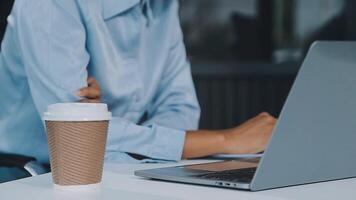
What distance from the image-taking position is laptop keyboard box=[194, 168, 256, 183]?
114cm

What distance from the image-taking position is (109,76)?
1.72 metres

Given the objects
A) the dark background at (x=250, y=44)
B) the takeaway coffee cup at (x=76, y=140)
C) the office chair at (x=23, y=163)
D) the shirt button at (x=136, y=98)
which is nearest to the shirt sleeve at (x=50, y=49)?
the office chair at (x=23, y=163)

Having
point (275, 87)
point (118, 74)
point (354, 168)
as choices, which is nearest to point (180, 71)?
point (118, 74)

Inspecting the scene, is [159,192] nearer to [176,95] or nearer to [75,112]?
[75,112]

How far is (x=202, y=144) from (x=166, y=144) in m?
0.09

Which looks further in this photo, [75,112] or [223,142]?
[223,142]

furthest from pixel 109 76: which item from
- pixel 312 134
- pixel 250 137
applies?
pixel 312 134

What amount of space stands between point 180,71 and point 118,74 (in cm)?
32

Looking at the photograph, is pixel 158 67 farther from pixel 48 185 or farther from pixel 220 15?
pixel 220 15

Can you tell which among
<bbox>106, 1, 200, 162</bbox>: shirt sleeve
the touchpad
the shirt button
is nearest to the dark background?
<bbox>106, 1, 200, 162</bbox>: shirt sleeve

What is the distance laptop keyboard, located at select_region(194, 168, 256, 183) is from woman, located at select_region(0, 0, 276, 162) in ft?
1.09

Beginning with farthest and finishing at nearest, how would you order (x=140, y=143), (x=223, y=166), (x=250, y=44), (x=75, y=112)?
(x=250, y=44) → (x=140, y=143) → (x=223, y=166) → (x=75, y=112)

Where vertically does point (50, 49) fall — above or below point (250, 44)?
above

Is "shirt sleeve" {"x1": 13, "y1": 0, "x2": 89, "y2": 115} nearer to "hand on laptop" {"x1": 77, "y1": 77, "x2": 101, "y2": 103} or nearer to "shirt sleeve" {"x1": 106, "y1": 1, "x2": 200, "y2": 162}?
"hand on laptop" {"x1": 77, "y1": 77, "x2": 101, "y2": 103}
